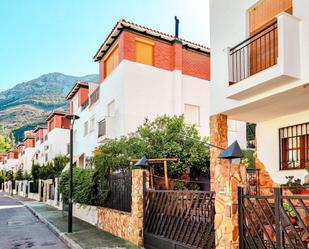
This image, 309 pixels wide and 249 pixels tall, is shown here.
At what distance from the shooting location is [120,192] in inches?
452

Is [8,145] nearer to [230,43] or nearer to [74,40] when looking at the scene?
[74,40]

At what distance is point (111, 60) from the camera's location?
2058 centimetres

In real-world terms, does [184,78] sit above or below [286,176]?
above

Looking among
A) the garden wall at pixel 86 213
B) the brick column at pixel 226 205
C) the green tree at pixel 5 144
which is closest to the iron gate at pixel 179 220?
the brick column at pixel 226 205

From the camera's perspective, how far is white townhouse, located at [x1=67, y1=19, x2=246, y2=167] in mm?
18047

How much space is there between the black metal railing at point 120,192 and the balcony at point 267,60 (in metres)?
4.18

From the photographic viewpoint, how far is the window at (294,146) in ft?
35.1

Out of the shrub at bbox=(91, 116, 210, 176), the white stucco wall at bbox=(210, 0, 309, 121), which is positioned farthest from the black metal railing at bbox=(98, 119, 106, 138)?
the white stucco wall at bbox=(210, 0, 309, 121)

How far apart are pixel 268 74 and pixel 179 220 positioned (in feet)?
13.6

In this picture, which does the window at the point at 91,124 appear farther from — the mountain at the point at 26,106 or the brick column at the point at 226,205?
the mountain at the point at 26,106

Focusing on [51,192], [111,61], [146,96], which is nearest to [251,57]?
[146,96]

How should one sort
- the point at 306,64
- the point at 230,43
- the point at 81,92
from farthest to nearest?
the point at 81,92 < the point at 230,43 < the point at 306,64

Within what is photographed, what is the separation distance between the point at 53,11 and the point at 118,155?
1194 cm

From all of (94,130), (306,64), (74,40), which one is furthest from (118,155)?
(74,40)
